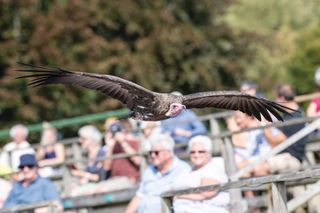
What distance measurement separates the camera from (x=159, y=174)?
422 inches

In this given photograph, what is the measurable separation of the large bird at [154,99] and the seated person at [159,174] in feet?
1.31

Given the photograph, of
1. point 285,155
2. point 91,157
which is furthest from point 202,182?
point 91,157

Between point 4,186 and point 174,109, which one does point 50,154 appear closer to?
point 4,186

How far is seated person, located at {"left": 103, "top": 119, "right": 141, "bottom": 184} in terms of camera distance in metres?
13.2

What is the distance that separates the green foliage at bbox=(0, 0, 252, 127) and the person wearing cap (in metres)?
11.7

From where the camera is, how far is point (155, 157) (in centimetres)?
1066

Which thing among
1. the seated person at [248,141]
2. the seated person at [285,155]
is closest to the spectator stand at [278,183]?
the seated person at [285,155]

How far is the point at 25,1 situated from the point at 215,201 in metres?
16.8

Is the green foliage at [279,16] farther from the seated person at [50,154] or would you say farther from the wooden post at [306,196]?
the wooden post at [306,196]

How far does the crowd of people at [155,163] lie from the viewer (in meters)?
10.2

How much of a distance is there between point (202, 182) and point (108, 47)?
17.3 m

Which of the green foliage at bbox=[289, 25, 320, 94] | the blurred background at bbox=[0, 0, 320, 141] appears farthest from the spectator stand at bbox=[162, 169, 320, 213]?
the green foliage at bbox=[289, 25, 320, 94]

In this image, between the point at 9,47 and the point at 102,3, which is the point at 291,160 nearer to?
the point at 9,47

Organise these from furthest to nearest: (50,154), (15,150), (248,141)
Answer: (50,154) < (15,150) < (248,141)
